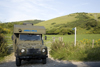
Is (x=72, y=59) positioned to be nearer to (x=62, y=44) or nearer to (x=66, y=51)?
(x=66, y=51)

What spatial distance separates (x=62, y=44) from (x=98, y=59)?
10.9 feet

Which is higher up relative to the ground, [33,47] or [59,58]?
[33,47]

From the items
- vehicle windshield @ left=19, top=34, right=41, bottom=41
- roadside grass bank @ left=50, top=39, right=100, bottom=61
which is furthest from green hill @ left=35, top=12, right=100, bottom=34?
vehicle windshield @ left=19, top=34, right=41, bottom=41

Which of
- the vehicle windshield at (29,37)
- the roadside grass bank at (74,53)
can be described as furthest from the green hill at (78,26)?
the vehicle windshield at (29,37)

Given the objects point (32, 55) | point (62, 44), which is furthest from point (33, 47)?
point (62, 44)

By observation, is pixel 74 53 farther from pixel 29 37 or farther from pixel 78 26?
pixel 78 26

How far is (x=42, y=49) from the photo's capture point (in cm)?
826

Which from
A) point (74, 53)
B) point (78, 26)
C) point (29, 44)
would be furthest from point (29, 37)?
point (78, 26)

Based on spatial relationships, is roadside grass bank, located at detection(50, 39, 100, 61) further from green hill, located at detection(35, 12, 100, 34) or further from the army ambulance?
green hill, located at detection(35, 12, 100, 34)

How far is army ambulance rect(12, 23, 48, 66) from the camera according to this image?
7.99 m

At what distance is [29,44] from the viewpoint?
8.95m

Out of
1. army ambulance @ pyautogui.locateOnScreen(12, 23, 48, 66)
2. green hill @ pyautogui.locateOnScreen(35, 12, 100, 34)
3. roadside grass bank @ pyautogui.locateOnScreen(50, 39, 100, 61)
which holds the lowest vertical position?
roadside grass bank @ pyautogui.locateOnScreen(50, 39, 100, 61)

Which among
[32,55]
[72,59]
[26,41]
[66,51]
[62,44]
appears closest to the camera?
[32,55]

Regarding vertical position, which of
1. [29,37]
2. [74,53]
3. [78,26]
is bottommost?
[74,53]
